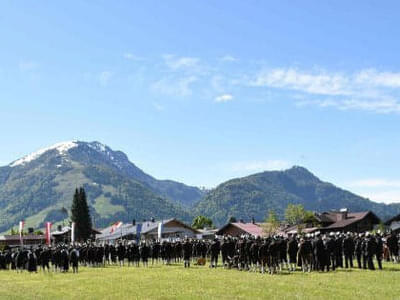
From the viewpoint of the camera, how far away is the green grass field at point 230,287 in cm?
2319

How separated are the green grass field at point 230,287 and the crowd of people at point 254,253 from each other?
1611mm

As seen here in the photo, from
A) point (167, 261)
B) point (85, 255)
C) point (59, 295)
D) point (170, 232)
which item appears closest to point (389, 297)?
point (59, 295)

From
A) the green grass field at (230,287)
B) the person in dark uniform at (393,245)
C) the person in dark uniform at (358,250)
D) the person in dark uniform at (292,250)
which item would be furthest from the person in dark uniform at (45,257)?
the person in dark uniform at (393,245)

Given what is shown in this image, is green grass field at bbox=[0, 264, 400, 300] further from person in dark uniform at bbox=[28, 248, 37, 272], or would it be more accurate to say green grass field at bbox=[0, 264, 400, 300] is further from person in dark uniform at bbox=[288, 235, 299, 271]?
person in dark uniform at bbox=[28, 248, 37, 272]

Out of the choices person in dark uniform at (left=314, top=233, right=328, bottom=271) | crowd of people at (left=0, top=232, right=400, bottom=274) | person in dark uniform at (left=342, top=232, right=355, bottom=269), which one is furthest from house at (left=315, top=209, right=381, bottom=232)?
person in dark uniform at (left=314, top=233, right=328, bottom=271)

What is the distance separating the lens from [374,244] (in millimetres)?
33406

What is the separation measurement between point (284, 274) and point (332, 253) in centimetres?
358

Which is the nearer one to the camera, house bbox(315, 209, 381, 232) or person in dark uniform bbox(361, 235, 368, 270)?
person in dark uniform bbox(361, 235, 368, 270)

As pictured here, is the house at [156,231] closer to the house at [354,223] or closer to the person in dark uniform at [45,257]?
the house at [354,223]

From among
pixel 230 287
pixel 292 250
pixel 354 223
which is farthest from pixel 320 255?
pixel 354 223

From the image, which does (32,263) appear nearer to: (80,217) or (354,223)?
(354,223)

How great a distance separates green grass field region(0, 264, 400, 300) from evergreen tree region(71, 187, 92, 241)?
313ft

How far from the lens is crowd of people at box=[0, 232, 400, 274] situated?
3375 centimetres

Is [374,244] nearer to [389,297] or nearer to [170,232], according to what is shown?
[389,297]
